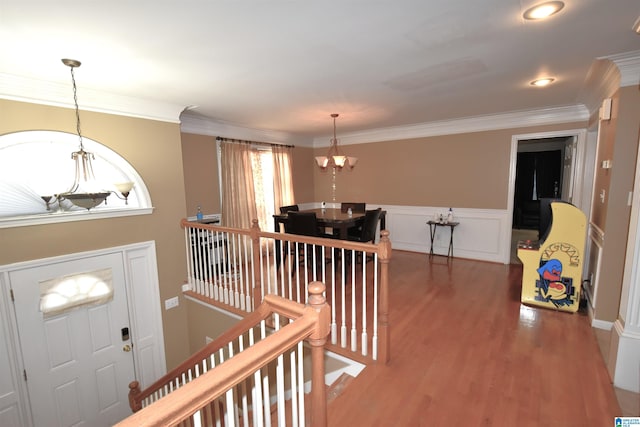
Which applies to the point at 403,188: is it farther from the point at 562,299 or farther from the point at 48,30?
the point at 48,30

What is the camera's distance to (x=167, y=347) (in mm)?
3877

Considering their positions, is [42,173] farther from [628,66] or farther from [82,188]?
[628,66]

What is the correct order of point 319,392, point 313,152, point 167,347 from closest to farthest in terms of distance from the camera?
1. point 319,392
2. point 167,347
3. point 313,152

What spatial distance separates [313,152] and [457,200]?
11.3ft

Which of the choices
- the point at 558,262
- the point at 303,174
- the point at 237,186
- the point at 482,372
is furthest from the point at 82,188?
the point at 558,262

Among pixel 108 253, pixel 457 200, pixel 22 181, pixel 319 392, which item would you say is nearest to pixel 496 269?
pixel 457 200

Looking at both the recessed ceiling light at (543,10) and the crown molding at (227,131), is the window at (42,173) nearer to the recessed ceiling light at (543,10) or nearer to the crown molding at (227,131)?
the crown molding at (227,131)

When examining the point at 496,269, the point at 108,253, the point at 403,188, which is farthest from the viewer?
the point at 403,188

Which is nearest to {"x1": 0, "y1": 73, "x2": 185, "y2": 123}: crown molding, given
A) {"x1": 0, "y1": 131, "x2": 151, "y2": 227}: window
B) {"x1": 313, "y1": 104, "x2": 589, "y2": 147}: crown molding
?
{"x1": 0, "y1": 131, "x2": 151, "y2": 227}: window

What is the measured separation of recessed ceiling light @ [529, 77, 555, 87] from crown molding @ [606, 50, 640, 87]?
0.55 meters

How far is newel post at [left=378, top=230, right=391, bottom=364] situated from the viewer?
7.27 ft

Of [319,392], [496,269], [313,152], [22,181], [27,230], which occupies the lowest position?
[496,269]

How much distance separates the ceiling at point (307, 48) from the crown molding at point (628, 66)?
0.31 feet

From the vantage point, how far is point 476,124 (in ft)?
16.1
